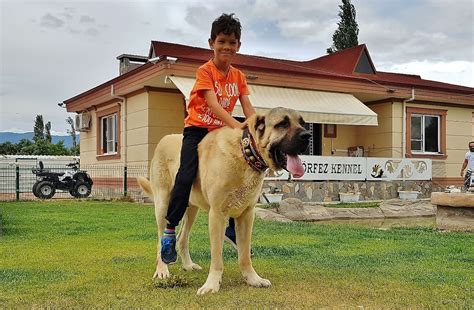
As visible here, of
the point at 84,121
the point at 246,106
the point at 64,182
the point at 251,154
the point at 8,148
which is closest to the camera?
the point at 251,154

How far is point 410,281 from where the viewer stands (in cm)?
423

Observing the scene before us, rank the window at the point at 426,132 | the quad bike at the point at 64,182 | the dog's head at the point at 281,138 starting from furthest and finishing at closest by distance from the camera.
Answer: the window at the point at 426,132 < the quad bike at the point at 64,182 < the dog's head at the point at 281,138

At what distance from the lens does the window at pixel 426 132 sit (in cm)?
1889

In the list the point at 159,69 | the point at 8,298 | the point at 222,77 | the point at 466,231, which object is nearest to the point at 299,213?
the point at 466,231

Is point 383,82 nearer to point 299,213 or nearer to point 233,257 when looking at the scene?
point 299,213

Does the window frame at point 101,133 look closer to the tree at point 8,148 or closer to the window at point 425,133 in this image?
the window at point 425,133

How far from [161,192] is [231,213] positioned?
93cm

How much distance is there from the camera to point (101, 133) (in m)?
19.0

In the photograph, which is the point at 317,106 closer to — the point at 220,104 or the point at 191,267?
the point at 191,267

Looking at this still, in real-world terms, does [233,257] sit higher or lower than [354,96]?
lower

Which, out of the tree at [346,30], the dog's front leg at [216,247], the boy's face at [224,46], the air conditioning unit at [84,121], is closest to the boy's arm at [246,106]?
the boy's face at [224,46]

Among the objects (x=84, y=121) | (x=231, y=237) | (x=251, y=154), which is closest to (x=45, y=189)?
(x=84, y=121)

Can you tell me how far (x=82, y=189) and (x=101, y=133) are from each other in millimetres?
3181

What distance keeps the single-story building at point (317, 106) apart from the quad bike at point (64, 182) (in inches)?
54.1
